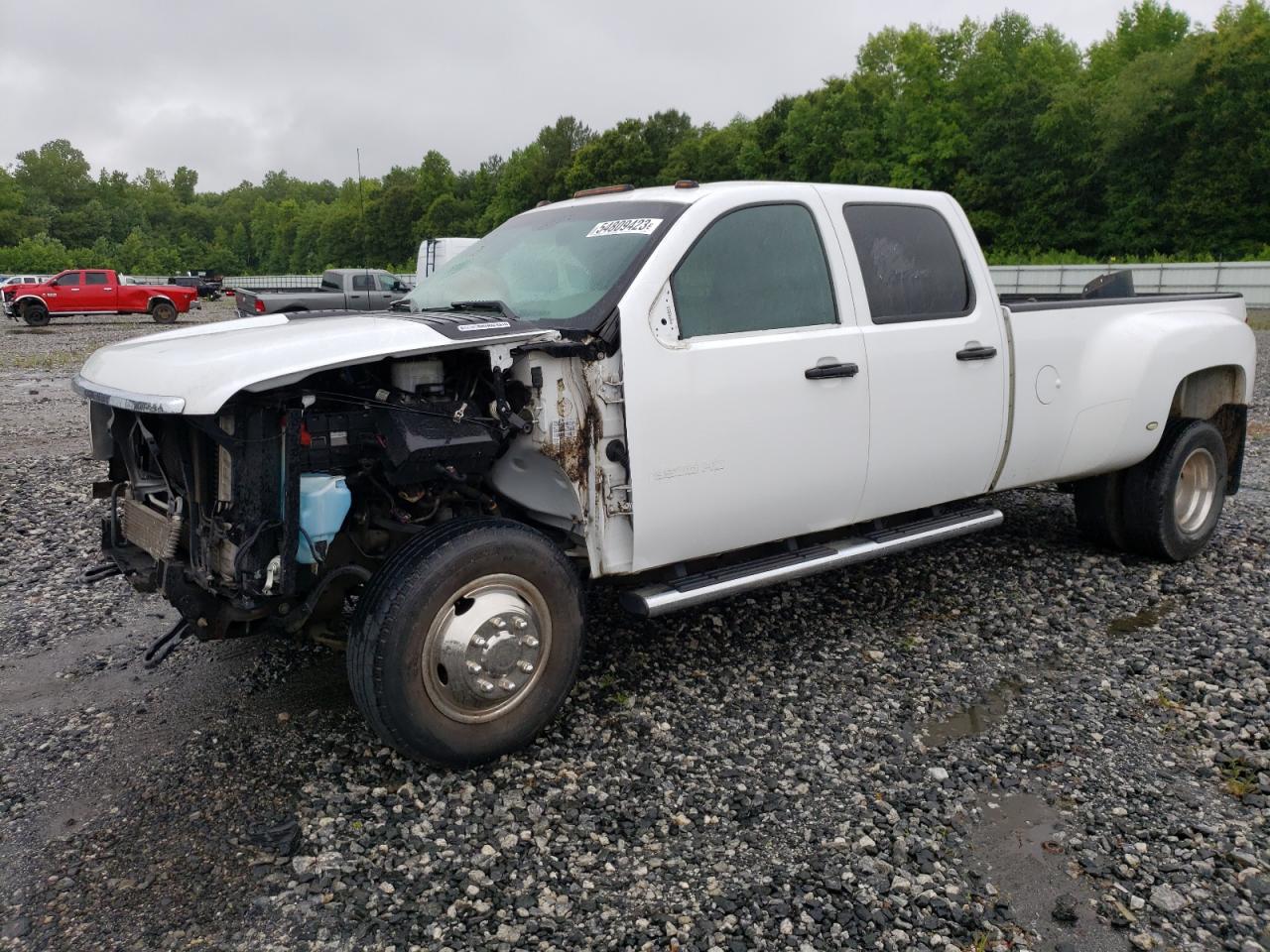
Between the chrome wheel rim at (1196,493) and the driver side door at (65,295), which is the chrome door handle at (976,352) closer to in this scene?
the chrome wheel rim at (1196,493)

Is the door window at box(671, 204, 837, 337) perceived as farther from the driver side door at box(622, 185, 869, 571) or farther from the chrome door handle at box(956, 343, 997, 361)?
the chrome door handle at box(956, 343, 997, 361)

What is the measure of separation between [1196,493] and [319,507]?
524 centimetres

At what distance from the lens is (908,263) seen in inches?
183

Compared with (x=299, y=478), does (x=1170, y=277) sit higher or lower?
higher

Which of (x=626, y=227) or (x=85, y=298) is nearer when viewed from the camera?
(x=626, y=227)

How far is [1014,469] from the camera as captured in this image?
500 centimetres

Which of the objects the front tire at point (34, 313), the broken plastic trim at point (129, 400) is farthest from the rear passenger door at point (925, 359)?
the front tire at point (34, 313)

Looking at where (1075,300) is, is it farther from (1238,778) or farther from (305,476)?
(305,476)

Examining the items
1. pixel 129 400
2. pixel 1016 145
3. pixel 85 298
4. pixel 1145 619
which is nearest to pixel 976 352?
pixel 1145 619

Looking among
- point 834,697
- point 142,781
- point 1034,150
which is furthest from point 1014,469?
point 1034,150

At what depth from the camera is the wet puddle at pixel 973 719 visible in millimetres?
3803

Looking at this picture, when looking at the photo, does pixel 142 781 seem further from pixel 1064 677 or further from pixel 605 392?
pixel 1064 677

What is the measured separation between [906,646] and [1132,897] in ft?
6.12

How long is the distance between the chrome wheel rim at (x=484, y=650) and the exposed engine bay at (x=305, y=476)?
0.42 meters
